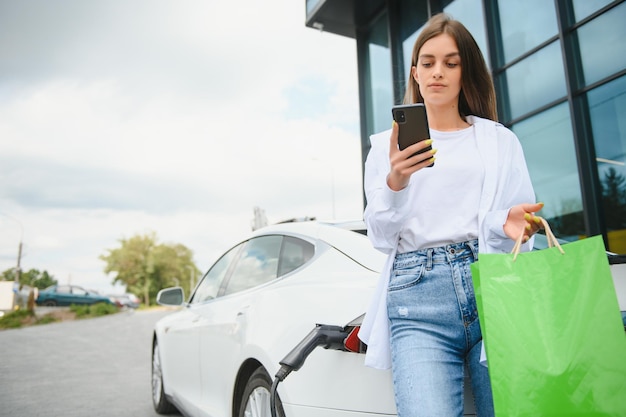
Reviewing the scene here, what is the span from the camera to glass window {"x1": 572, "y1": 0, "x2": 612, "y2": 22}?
7.52m

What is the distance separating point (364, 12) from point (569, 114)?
6.32m

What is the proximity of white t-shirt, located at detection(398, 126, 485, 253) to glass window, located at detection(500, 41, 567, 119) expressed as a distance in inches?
292

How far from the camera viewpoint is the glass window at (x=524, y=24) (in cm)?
830

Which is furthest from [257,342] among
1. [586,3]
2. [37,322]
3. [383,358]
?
[37,322]

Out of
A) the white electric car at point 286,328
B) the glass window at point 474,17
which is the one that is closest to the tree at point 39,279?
the glass window at point 474,17

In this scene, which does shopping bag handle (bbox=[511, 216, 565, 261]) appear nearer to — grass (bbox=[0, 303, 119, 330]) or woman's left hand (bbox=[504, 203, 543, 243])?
woman's left hand (bbox=[504, 203, 543, 243])

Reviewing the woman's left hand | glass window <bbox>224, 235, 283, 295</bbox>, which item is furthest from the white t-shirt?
glass window <bbox>224, 235, 283, 295</bbox>

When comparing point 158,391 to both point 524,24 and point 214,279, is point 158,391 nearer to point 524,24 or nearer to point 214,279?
point 214,279

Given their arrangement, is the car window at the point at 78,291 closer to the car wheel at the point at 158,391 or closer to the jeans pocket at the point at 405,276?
the car wheel at the point at 158,391

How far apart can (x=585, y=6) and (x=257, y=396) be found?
25.8 ft

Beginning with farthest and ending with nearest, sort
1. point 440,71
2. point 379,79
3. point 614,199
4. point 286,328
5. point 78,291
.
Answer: point 78,291
point 379,79
point 614,199
point 286,328
point 440,71

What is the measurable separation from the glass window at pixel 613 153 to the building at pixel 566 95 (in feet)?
0.04

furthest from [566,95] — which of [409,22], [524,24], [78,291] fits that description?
[78,291]

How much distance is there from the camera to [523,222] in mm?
1467
